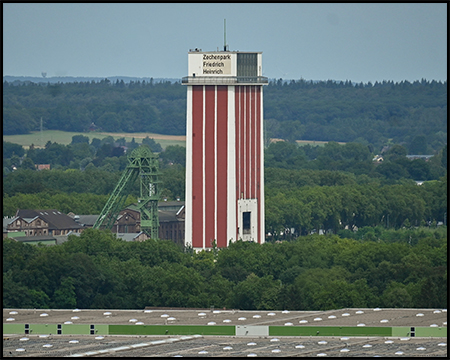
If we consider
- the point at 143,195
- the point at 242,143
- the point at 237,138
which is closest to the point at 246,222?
the point at 242,143

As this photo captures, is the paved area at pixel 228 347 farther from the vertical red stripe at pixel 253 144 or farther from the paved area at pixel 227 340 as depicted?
the vertical red stripe at pixel 253 144

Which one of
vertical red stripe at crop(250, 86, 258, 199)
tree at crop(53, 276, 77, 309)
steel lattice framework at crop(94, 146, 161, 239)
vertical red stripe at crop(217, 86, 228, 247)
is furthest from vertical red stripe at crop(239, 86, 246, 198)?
tree at crop(53, 276, 77, 309)

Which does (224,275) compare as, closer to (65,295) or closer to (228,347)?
(65,295)

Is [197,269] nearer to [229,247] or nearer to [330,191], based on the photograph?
[229,247]

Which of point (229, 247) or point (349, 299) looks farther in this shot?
point (229, 247)

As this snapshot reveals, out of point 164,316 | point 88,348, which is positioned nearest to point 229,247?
point 164,316

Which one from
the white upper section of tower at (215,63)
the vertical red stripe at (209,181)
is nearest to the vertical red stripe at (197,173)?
the vertical red stripe at (209,181)
